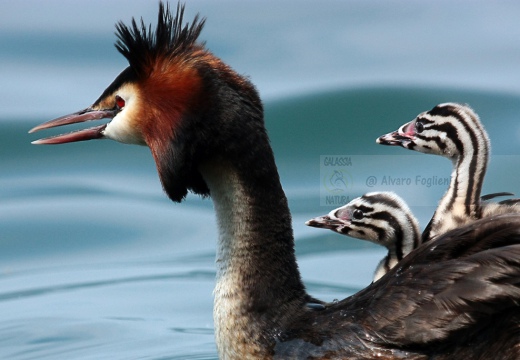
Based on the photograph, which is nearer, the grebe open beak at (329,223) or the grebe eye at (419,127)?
the grebe open beak at (329,223)

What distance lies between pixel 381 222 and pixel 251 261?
1041 mm

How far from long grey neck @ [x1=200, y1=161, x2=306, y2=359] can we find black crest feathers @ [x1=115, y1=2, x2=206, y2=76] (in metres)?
0.48

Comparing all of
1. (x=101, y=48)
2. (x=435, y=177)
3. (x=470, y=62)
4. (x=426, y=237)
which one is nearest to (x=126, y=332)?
(x=426, y=237)

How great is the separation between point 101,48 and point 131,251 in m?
1.99

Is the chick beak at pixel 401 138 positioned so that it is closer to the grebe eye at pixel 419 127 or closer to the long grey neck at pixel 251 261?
the grebe eye at pixel 419 127

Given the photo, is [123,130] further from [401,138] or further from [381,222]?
[401,138]

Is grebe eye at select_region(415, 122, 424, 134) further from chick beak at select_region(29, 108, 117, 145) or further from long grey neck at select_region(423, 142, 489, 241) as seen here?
chick beak at select_region(29, 108, 117, 145)

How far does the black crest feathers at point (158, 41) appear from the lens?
17.6ft

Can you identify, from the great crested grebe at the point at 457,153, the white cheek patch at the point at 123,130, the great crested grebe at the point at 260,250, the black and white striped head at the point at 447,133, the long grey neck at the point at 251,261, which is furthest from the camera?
the black and white striped head at the point at 447,133

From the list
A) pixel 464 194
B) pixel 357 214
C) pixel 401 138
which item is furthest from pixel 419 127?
pixel 357 214

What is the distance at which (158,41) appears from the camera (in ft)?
17.6

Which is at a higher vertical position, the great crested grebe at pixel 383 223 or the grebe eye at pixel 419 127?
the grebe eye at pixel 419 127

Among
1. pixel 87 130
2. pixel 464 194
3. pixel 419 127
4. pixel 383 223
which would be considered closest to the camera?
pixel 87 130

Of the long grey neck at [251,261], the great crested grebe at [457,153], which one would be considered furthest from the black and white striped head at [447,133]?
the long grey neck at [251,261]
